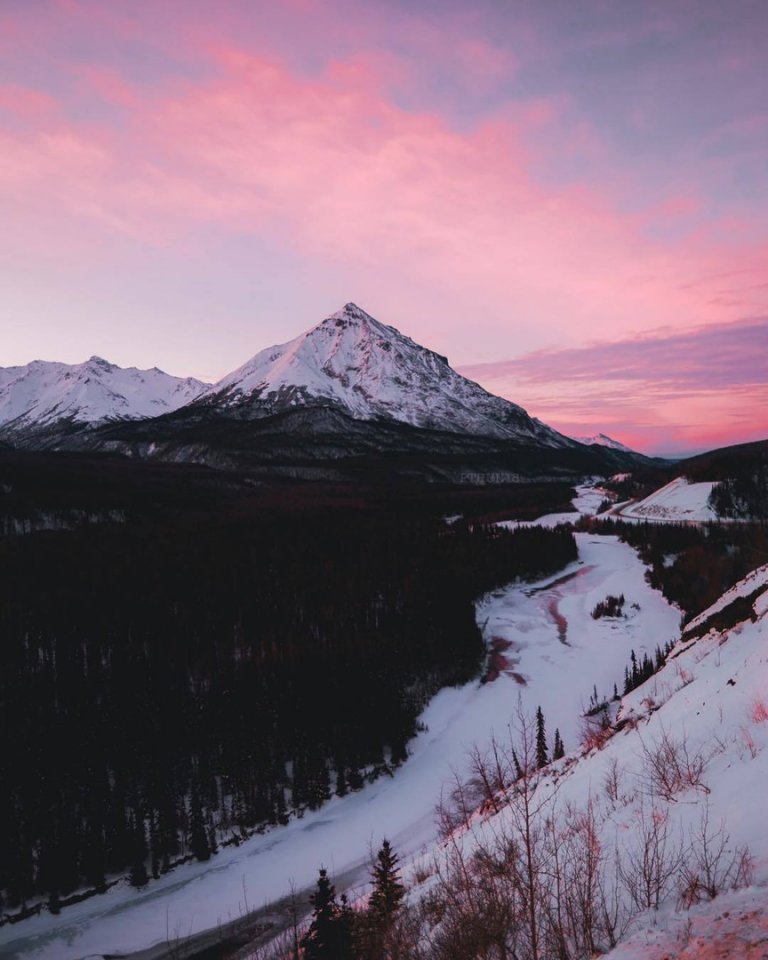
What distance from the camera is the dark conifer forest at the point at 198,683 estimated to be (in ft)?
113

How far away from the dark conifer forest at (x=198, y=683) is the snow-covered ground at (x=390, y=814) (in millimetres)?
1496

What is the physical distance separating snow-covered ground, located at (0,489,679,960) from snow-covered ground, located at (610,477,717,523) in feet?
256

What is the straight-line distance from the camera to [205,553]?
309ft

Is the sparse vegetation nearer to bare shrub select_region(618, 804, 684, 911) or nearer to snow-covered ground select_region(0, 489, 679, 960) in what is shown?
snow-covered ground select_region(0, 489, 679, 960)

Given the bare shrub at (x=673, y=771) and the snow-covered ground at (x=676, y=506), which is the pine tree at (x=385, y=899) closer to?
the bare shrub at (x=673, y=771)

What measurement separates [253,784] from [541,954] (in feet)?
120

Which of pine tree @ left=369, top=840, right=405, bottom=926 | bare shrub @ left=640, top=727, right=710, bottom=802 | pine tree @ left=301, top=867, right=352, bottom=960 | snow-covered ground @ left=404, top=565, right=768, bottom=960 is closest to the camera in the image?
snow-covered ground @ left=404, top=565, right=768, bottom=960

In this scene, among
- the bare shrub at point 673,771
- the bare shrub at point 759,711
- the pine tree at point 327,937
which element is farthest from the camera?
the pine tree at point 327,937

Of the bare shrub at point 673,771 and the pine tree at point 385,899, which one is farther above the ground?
the bare shrub at point 673,771

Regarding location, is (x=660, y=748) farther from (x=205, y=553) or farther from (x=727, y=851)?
(x=205, y=553)

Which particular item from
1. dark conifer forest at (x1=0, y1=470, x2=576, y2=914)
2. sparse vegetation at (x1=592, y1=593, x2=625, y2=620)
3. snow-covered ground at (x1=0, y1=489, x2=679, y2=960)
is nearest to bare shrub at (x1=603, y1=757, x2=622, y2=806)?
snow-covered ground at (x1=0, y1=489, x2=679, y2=960)

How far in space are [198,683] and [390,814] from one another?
26.3 meters

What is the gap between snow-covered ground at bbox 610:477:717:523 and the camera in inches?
5266

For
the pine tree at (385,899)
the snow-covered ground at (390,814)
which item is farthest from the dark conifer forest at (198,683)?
the pine tree at (385,899)
